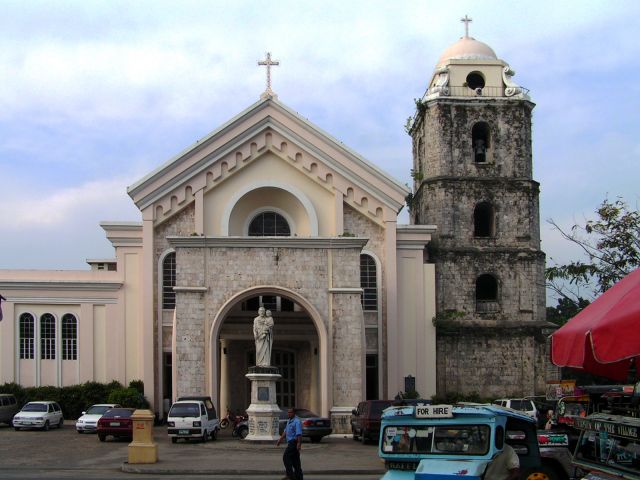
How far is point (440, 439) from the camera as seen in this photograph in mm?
13281

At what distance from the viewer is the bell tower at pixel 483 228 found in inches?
1620

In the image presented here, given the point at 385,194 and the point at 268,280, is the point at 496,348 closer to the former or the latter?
the point at 385,194

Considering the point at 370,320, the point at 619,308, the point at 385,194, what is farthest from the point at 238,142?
the point at 619,308

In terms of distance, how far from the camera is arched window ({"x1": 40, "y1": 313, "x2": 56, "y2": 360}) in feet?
132

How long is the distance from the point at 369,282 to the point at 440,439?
2699 cm

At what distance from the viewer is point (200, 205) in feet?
130

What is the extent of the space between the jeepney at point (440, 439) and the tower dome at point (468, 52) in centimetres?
3231

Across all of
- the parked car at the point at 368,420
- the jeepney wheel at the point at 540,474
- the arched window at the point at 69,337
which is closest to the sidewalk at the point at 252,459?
the parked car at the point at 368,420

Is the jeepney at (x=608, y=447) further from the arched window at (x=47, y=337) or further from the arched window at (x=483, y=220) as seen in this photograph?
the arched window at (x=47, y=337)

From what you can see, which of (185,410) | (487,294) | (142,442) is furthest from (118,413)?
(487,294)

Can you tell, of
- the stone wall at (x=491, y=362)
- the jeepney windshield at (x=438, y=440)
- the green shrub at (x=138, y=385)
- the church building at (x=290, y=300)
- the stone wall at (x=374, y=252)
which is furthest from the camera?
the stone wall at (x=491, y=362)

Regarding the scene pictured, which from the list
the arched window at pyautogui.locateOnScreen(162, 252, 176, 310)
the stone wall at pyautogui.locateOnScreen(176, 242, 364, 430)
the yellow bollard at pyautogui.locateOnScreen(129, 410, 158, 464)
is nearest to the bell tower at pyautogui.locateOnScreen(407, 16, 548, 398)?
the stone wall at pyautogui.locateOnScreen(176, 242, 364, 430)

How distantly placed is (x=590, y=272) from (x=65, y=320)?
25.5 meters

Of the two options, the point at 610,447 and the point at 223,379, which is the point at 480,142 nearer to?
the point at 223,379
